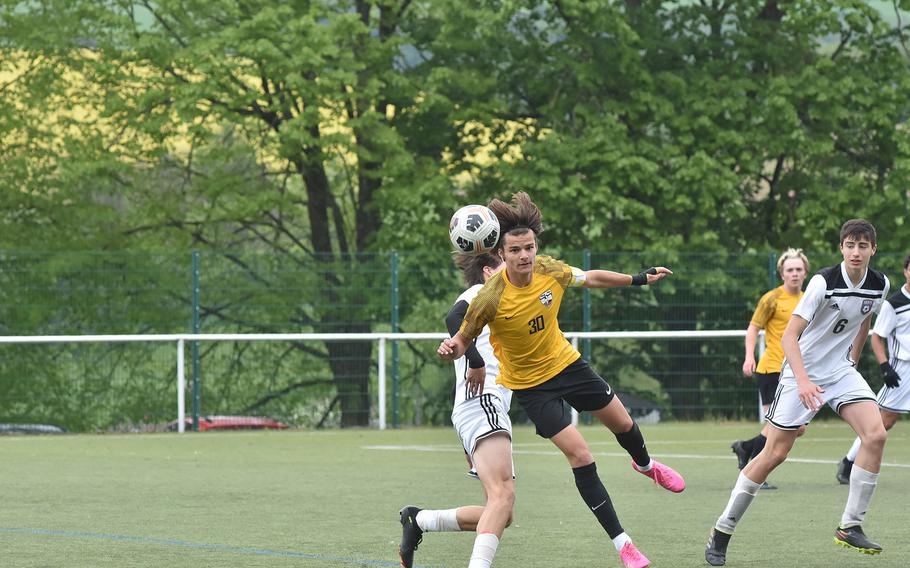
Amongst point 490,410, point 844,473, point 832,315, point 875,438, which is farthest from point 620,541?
point 844,473

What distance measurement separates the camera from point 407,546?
7.78 metres

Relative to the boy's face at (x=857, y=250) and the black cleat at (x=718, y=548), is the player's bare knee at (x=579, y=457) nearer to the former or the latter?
the black cleat at (x=718, y=548)

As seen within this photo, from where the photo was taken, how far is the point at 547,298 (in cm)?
746

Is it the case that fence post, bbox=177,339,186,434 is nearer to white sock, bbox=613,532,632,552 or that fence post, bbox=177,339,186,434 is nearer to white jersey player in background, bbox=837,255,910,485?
white jersey player in background, bbox=837,255,910,485

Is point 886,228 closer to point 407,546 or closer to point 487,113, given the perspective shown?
point 487,113

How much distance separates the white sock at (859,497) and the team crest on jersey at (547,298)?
7.00ft

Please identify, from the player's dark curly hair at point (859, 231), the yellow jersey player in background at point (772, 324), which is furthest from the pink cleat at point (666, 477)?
the yellow jersey player in background at point (772, 324)

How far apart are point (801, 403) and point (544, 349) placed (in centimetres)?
170

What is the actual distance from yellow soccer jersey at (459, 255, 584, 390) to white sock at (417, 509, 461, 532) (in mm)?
717

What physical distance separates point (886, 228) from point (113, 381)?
13.4 metres

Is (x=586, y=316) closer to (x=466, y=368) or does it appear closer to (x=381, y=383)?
(x=381, y=383)

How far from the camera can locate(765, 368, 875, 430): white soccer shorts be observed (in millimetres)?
8469

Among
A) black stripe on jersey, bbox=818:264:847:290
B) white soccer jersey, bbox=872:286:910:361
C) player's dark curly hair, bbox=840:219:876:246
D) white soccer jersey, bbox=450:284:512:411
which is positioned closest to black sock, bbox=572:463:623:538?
white soccer jersey, bbox=450:284:512:411

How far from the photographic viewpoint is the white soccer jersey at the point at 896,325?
12336 mm
